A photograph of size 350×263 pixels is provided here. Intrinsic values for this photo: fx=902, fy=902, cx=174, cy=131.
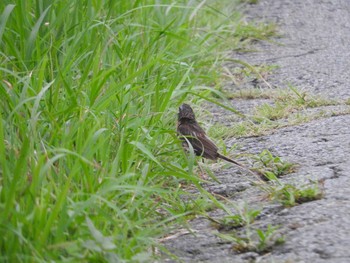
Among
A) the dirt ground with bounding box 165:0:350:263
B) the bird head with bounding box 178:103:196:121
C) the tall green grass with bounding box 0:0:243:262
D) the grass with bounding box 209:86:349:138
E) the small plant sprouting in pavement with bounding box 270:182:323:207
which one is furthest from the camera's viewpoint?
the grass with bounding box 209:86:349:138

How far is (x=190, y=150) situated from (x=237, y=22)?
3779mm

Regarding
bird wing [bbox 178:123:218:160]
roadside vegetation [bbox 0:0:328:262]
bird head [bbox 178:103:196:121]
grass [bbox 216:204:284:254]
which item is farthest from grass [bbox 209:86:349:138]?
grass [bbox 216:204:284:254]

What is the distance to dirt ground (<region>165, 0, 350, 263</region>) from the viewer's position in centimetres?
328

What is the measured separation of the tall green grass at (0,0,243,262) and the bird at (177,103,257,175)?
8 cm

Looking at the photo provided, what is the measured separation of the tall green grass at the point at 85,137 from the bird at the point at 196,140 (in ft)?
0.27

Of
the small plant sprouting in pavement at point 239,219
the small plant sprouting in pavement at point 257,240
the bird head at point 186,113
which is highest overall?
the bird head at point 186,113

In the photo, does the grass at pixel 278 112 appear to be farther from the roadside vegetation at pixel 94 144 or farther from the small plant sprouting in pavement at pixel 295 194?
the small plant sprouting in pavement at pixel 295 194

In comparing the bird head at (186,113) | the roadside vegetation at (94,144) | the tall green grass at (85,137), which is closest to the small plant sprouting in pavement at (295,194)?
the roadside vegetation at (94,144)

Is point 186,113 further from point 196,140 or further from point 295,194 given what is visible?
point 295,194

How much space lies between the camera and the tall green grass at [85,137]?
2998 millimetres

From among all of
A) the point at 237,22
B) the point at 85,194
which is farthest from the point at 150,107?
the point at 237,22

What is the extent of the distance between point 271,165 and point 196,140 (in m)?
0.38

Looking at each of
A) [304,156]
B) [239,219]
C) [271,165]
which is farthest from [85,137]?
[304,156]

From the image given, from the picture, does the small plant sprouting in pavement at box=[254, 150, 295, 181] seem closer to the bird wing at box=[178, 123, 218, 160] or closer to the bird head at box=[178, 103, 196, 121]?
the bird wing at box=[178, 123, 218, 160]
